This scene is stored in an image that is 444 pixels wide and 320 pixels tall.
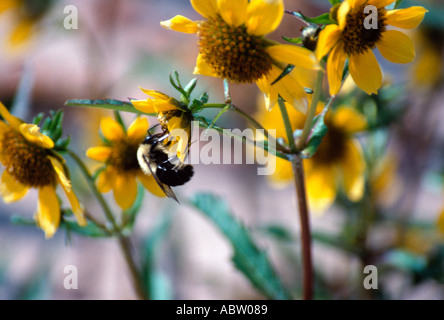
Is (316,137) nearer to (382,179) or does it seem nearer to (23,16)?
(382,179)

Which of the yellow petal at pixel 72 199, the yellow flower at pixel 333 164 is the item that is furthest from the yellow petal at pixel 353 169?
the yellow petal at pixel 72 199

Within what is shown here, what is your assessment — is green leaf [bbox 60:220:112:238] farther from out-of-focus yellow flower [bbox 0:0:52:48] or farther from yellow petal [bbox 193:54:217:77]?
out-of-focus yellow flower [bbox 0:0:52:48]

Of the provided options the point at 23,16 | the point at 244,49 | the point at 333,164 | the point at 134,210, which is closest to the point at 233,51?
the point at 244,49

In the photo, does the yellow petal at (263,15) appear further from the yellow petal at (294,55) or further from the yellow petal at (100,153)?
the yellow petal at (100,153)

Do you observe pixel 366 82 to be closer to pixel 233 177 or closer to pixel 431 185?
pixel 431 185

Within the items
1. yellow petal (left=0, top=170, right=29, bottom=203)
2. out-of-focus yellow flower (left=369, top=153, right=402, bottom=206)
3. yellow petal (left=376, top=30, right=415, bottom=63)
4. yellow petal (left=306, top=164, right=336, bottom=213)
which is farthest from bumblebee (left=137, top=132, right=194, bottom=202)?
out-of-focus yellow flower (left=369, top=153, right=402, bottom=206)

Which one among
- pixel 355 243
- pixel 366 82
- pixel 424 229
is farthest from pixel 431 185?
pixel 366 82
